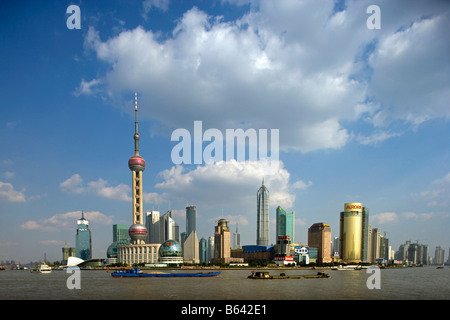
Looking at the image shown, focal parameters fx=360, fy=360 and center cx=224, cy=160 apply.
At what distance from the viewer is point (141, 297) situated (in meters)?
61.0
